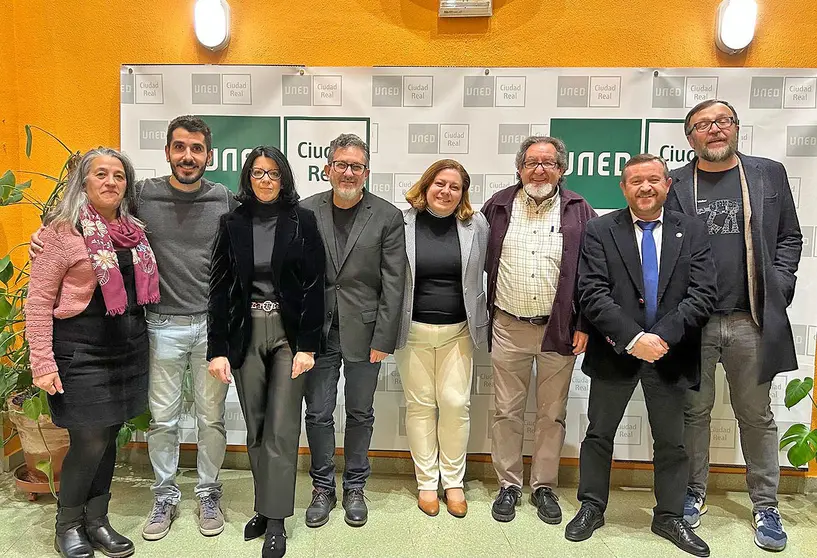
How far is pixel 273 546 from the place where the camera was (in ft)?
7.47

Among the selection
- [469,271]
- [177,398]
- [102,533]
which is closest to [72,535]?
[102,533]

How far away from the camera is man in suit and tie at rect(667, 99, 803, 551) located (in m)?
2.43

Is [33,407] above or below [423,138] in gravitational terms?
below

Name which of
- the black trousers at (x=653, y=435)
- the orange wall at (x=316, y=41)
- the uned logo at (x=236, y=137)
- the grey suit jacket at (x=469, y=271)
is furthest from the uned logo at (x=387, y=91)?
the black trousers at (x=653, y=435)

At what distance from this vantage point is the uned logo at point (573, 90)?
3.01 meters

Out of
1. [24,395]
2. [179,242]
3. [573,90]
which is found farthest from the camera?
[573,90]

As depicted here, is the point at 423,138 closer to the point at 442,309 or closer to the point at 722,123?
the point at 442,309

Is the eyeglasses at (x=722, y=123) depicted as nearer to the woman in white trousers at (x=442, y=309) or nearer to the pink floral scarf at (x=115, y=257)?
the woman in white trousers at (x=442, y=309)

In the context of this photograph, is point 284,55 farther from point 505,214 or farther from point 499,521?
point 499,521

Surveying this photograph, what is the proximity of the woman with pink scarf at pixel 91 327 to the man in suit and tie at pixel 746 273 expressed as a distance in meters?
2.43

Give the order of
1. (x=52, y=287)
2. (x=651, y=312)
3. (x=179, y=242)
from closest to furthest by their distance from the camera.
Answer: (x=52, y=287), (x=651, y=312), (x=179, y=242)

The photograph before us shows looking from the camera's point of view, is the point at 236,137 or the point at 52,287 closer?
the point at 52,287

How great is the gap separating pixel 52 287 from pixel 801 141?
3719 mm

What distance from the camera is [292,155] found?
3.11 m
